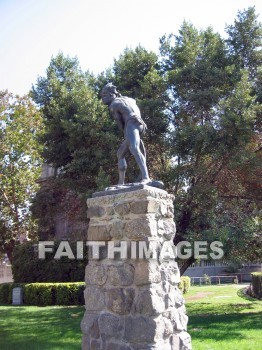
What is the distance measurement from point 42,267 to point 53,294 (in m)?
2.27

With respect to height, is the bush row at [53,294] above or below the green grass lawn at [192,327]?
above

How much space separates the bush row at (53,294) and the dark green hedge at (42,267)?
48.0 inches

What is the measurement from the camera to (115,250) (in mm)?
5363

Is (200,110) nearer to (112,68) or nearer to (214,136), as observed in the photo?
(214,136)

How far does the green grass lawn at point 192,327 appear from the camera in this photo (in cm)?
748

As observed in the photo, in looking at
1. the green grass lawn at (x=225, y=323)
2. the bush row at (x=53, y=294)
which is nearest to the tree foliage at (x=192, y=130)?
the green grass lawn at (x=225, y=323)

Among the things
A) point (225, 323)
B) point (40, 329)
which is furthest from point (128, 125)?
point (225, 323)

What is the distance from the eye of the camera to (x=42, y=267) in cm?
1702

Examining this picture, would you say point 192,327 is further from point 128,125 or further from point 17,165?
→ point 17,165

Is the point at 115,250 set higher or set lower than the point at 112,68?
lower

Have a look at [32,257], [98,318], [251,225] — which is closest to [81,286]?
[32,257]

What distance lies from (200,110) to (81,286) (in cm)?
722

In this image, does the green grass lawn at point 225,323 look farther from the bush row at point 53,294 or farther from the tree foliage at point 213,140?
the bush row at point 53,294

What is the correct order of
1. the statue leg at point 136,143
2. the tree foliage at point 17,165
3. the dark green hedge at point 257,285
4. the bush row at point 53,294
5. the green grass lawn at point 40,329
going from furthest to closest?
the tree foliage at point 17,165, the bush row at point 53,294, the dark green hedge at point 257,285, the green grass lawn at point 40,329, the statue leg at point 136,143
